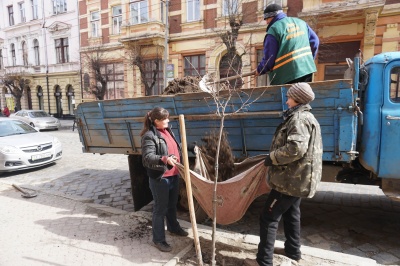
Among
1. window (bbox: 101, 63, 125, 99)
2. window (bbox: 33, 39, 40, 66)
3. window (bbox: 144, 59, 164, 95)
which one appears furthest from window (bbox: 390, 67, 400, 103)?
window (bbox: 33, 39, 40, 66)

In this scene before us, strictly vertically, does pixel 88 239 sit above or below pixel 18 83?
below

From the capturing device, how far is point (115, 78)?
68.6ft

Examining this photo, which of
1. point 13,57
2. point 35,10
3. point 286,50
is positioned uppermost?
point 35,10

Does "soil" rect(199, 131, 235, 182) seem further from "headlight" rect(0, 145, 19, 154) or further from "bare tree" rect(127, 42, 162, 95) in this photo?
"bare tree" rect(127, 42, 162, 95)

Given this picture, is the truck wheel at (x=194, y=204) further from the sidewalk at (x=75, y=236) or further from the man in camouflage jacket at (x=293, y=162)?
the man in camouflage jacket at (x=293, y=162)

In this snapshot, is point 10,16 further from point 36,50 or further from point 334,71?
point 334,71

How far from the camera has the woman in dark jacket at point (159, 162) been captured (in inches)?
120

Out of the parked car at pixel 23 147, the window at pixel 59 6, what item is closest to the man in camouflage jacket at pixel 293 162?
the parked car at pixel 23 147

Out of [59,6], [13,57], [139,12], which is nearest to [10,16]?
[13,57]

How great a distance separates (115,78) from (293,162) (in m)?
20.2

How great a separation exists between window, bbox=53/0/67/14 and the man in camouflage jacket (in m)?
27.4

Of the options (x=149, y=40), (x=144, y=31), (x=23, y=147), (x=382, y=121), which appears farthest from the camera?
(x=149, y=40)

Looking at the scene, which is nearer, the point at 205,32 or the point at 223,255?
the point at 223,255

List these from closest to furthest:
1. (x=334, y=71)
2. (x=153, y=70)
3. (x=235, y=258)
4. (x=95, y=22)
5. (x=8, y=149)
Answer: (x=235, y=258)
(x=8, y=149)
(x=334, y=71)
(x=153, y=70)
(x=95, y=22)
